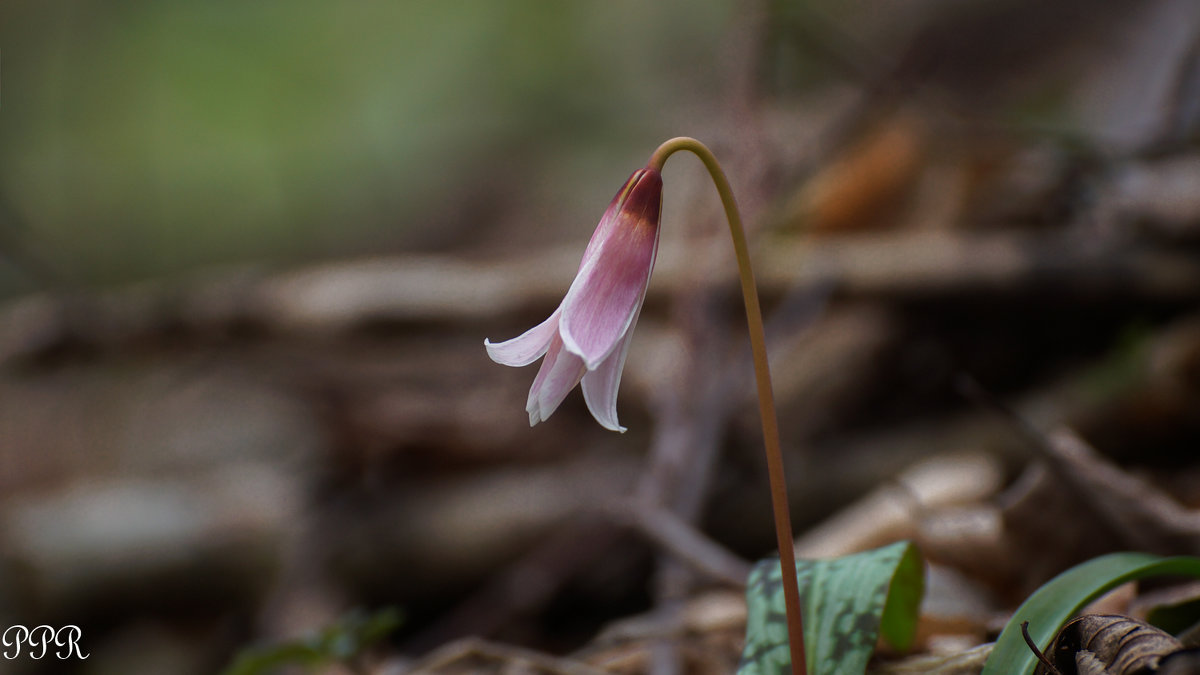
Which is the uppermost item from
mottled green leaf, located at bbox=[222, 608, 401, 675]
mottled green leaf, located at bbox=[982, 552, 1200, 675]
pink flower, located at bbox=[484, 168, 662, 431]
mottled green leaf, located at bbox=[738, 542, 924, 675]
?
pink flower, located at bbox=[484, 168, 662, 431]

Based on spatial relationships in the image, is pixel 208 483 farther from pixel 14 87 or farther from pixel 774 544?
pixel 14 87

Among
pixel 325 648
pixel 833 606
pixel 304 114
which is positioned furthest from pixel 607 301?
pixel 304 114

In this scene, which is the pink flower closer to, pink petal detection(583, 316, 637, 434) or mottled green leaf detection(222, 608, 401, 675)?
pink petal detection(583, 316, 637, 434)

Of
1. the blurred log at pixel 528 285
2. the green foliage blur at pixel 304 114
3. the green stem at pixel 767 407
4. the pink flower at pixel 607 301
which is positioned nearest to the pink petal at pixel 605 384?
the pink flower at pixel 607 301

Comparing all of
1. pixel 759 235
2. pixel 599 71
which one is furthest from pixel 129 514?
pixel 599 71

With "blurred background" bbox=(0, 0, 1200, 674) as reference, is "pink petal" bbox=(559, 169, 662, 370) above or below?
below

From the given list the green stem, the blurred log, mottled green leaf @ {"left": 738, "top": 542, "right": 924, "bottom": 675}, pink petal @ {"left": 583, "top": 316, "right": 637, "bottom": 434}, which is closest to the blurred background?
the blurred log
